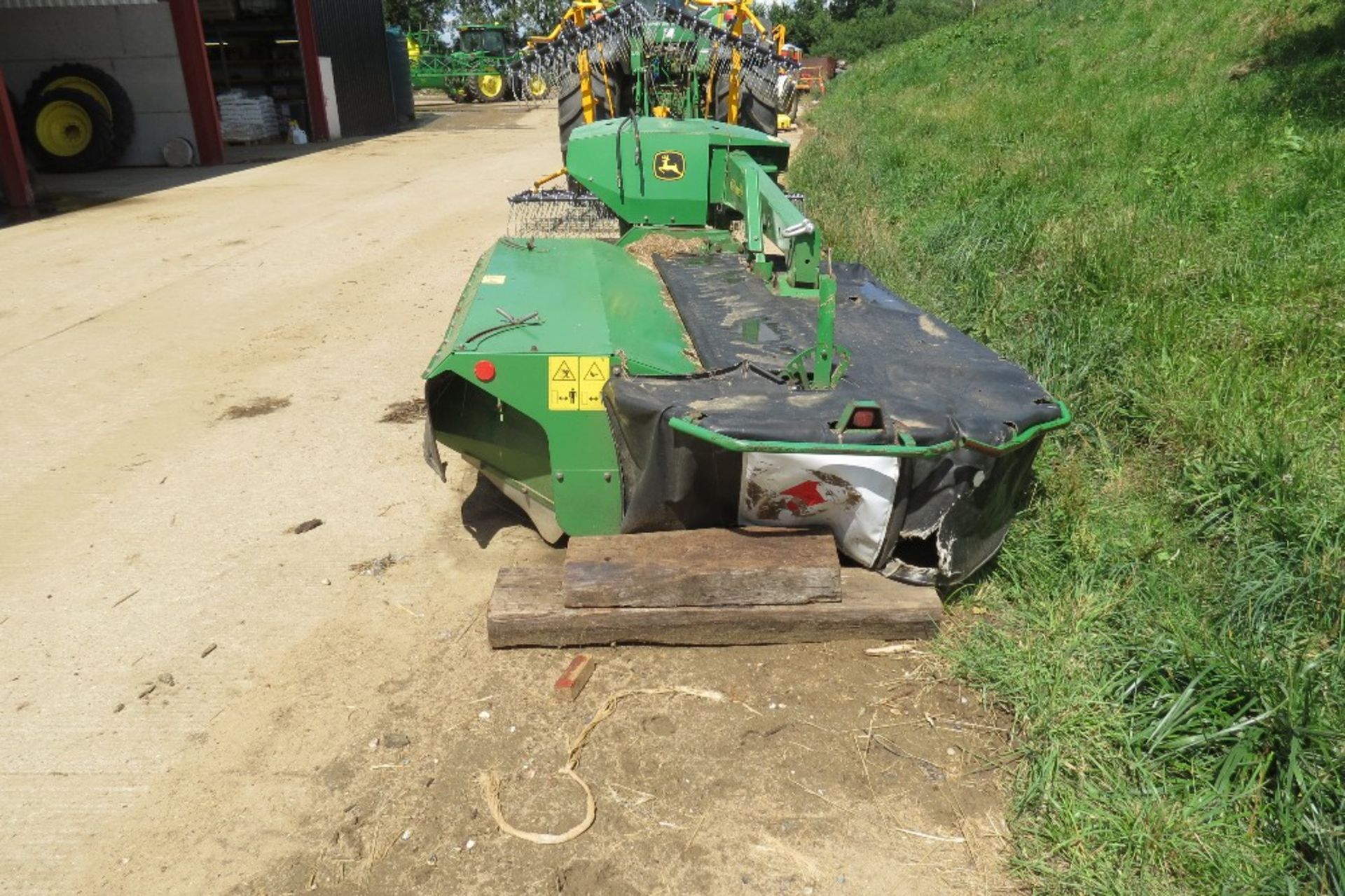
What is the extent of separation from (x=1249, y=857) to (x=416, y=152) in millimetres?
17187

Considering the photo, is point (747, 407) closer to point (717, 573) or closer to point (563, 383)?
point (717, 573)

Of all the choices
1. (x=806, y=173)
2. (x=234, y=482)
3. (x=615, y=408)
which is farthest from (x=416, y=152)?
(x=615, y=408)

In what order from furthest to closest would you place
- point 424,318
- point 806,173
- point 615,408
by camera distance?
point 806,173, point 424,318, point 615,408

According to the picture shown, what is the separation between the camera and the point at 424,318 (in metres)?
6.71

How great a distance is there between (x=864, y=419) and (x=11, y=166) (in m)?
12.1

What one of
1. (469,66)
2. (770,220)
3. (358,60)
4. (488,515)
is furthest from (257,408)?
(469,66)

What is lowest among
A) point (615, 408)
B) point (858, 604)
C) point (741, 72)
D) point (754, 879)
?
point (754, 879)

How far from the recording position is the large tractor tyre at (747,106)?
271 inches

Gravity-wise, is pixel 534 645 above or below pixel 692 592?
below

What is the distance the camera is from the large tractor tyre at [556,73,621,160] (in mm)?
6969

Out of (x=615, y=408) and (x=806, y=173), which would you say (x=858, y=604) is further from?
(x=806, y=173)

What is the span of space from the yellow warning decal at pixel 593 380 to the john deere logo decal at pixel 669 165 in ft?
6.94

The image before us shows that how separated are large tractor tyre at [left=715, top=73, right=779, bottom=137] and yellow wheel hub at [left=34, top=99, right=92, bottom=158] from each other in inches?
471

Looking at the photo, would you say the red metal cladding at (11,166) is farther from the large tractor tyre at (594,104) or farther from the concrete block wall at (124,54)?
the large tractor tyre at (594,104)
